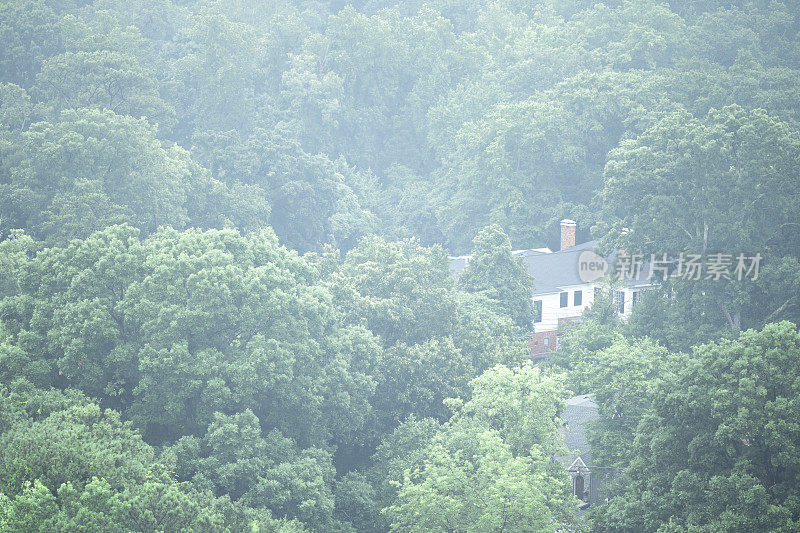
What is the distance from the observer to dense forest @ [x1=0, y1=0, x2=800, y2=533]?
115 feet

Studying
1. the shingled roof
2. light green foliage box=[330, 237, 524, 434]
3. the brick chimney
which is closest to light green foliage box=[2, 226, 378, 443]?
light green foliage box=[330, 237, 524, 434]

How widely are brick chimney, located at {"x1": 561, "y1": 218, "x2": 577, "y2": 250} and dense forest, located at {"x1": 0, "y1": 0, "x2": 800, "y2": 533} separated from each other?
14.9ft

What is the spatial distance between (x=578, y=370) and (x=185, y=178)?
3283cm

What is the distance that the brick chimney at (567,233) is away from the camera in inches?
2968

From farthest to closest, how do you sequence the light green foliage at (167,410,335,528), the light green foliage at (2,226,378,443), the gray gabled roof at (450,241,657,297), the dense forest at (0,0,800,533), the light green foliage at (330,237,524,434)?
the gray gabled roof at (450,241,657,297)
the light green foliage at (330,237,524,434)
the light green foliage at (2,226,378,443)
the light green foliage at (167,410,335,528)
the dense forest at (0,0,800,533)

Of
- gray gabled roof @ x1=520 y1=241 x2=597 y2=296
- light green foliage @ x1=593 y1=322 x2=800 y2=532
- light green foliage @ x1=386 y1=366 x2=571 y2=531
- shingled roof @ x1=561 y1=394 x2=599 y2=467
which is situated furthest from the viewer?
gray gabled roof @ x1=520 y1=241 x2=597 y2=296

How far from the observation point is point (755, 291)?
51812mm

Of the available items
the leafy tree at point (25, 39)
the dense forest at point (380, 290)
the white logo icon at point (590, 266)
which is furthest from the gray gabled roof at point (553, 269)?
the leafy tree at point (25, 39)

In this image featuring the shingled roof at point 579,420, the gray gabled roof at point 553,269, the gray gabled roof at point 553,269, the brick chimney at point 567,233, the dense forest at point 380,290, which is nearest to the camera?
the dense forest at point 380,290

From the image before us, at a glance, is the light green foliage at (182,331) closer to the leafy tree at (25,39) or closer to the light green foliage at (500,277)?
the light green foliage at (500,277)

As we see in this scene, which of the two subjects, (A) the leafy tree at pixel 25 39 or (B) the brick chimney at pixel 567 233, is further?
(A) the leafy tree at pixel 25 39

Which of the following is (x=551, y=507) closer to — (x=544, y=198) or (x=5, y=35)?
(x=544, y=198)

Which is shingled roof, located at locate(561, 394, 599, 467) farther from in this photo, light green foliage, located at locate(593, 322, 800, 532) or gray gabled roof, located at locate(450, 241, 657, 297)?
gray gabled roof, located at locate(450, 241, 657, 297)

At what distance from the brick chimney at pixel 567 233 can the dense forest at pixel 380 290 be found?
179 inches
